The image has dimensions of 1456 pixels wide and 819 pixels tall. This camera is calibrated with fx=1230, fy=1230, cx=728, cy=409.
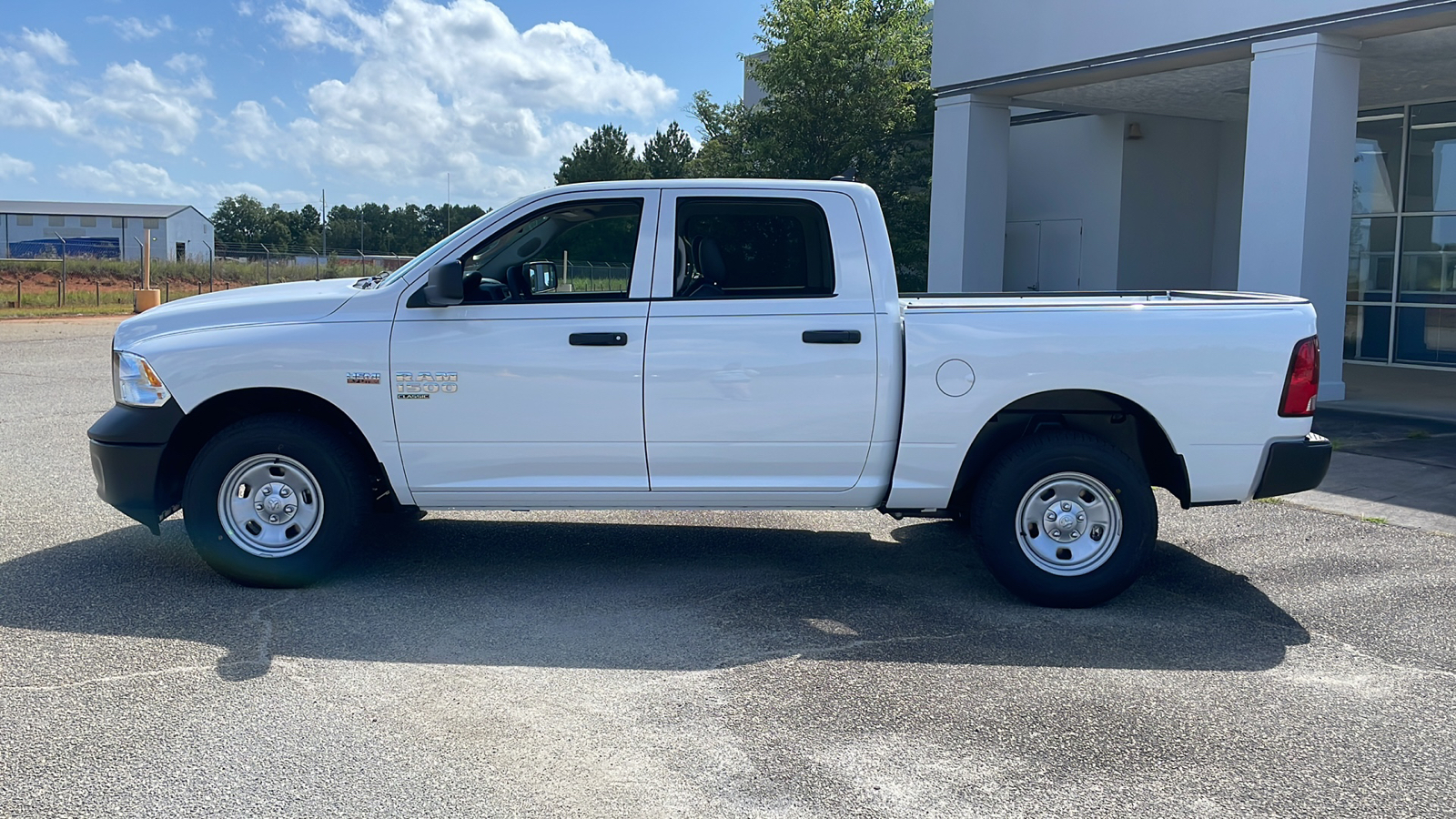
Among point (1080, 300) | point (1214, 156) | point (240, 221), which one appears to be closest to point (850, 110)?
point (1214, 156)

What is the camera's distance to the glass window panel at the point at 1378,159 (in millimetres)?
17297

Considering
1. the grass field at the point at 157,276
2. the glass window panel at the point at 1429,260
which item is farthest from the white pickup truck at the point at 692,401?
the grass field at the point at 157,276

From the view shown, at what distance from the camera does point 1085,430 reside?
6.02 metres

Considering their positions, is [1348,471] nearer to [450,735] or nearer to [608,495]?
[608,495]

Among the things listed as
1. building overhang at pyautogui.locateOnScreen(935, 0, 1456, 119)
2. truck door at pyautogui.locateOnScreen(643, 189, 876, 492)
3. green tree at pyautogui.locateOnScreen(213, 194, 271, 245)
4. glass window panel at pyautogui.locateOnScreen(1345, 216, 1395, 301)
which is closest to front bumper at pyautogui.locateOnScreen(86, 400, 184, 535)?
truck door at pyautogui.locateOnScreen(643, 189, 876, 492)

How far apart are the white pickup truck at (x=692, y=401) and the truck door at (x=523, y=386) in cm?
1

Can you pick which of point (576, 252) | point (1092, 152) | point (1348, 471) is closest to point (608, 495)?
point (576, 252)

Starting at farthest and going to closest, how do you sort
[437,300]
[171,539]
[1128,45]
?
[1128,45] < [171,539] < [437,300]

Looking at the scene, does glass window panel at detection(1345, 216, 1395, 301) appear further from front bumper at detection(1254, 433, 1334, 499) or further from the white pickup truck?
the white pickup truck

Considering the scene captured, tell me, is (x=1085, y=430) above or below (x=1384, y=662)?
above

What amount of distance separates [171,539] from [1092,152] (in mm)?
16817

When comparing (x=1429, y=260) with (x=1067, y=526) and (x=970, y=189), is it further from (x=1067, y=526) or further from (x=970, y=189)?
(x=1067, y=526)

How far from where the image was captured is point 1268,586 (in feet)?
20.7

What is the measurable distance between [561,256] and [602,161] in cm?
4569
